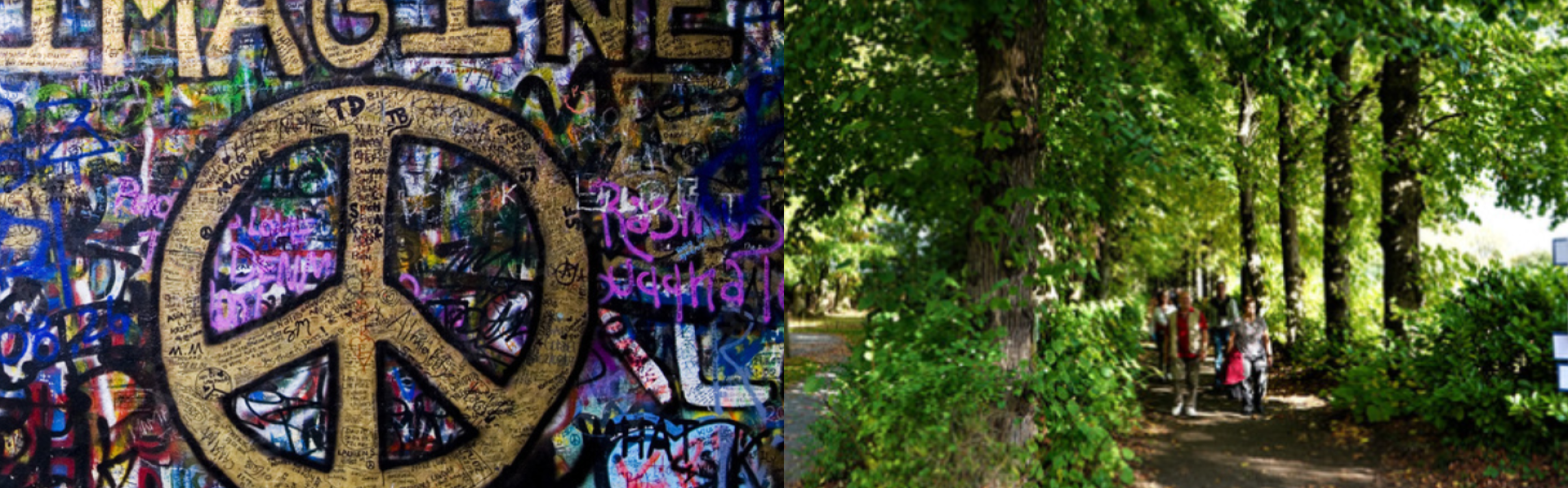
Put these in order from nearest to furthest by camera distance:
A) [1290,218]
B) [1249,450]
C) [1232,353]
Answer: [1249,450] → [1232,353] → [1290,218]

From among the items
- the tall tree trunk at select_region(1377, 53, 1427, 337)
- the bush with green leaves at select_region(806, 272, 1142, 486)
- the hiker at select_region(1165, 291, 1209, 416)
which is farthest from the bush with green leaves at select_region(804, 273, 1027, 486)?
the tall tree trunk at select_region(1377, 53, 1427, 337)

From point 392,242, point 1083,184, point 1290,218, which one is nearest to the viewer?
point 392,242

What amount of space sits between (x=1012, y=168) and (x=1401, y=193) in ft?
26.6

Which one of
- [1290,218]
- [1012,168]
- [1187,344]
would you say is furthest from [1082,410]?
[1290,218]

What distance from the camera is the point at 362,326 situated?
266 inches

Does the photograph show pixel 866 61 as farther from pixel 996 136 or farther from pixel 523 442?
pixel 523 442

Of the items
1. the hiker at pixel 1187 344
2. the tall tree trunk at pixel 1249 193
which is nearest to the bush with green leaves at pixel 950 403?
the hiker at pixel 1187 344

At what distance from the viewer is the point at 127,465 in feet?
22.8

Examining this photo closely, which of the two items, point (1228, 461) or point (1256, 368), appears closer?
point (1228, 461)

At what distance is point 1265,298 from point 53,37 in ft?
60.9

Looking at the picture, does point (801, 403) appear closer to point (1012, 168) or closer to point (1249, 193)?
point (1012, 168)

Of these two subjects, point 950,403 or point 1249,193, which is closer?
point 950,403

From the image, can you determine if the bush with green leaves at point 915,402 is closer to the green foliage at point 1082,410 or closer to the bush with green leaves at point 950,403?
the bush with green leaves at point 950,403

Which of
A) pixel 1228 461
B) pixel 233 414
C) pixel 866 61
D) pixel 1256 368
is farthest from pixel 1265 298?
pixel 233 414
